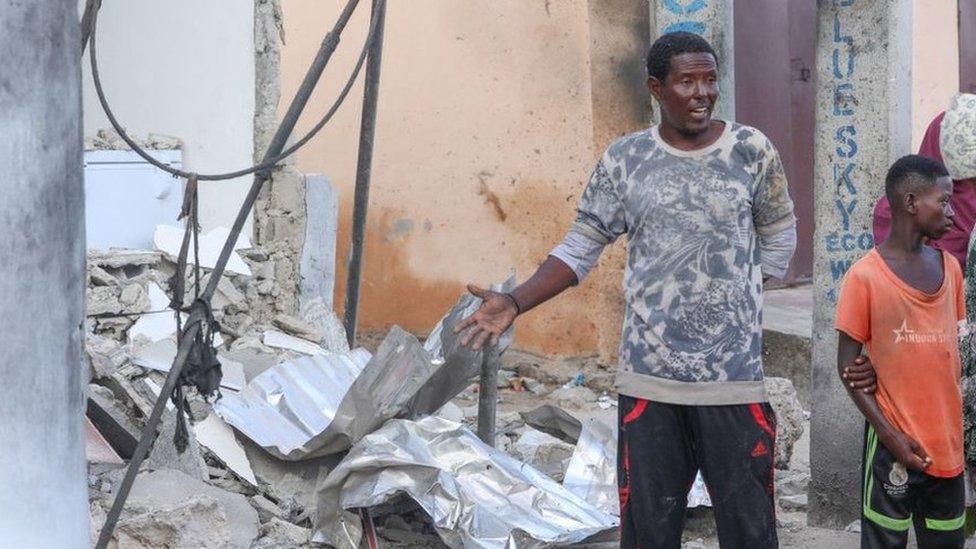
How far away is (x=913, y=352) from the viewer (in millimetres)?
3998

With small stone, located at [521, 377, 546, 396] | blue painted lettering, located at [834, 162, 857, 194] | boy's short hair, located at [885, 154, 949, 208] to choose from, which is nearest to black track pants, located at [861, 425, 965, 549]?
boy's short hair, located at [885, 154, 949, 208]

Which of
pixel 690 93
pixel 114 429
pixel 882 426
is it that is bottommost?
pixel 114 429

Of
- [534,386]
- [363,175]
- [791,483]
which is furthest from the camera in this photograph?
[534,386]

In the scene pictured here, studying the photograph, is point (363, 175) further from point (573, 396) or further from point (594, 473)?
point (573, 396)

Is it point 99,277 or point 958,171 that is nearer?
point 958,171

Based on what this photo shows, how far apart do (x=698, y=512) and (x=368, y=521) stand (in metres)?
1.15

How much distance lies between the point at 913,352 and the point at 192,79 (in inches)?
168

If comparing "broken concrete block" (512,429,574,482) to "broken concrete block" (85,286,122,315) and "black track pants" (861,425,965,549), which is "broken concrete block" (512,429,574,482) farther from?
"broken concrete block" (85,286,122,315)

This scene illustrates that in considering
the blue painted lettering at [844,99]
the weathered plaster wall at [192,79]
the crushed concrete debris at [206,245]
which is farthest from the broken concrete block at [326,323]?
the blue painted lettering at [844,99]

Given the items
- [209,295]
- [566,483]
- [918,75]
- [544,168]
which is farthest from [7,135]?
[918,75]

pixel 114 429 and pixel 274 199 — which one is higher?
pixel 274 199

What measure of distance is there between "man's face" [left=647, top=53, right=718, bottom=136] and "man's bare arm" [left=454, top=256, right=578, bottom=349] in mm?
455

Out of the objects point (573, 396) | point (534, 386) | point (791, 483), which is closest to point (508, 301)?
point (791, 483)

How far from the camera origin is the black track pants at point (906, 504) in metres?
4.05
